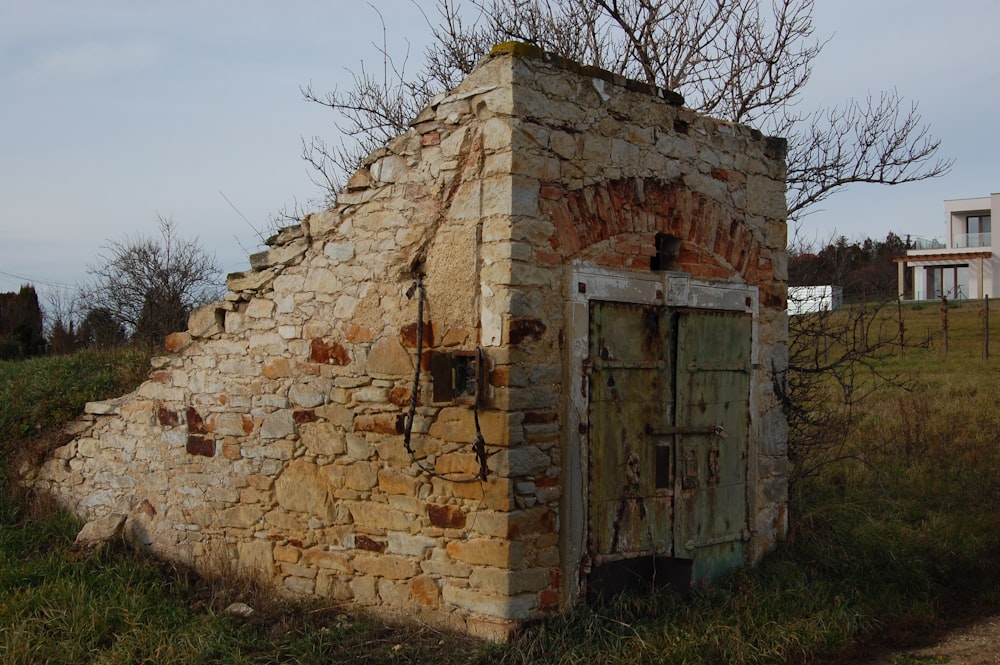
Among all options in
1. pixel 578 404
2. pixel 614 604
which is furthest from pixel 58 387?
pixel 614 604

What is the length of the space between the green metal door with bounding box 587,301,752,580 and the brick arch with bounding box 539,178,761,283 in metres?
0.33

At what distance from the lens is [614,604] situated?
196 inches

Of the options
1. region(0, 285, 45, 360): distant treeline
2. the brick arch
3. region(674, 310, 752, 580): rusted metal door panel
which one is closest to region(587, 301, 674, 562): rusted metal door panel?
region(674, 310, 752, 580): rusted metal door panel

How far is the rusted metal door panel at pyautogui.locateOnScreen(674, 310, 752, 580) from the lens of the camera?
5594 millimetres

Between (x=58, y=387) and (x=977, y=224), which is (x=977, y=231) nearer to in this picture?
(x=977, y=224)

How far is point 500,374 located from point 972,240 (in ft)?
130

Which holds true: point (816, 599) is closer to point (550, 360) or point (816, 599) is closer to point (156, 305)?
point (550, 360)

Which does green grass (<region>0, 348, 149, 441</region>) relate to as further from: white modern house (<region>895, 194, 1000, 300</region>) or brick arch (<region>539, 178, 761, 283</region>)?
white modern house (<region>895, 194, 1000, 300</region>)

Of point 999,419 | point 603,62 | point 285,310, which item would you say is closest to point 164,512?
point 285,310

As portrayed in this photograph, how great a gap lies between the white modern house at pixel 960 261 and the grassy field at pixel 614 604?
3056 cm

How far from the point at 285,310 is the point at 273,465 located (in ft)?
3.50

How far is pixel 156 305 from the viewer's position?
15.6 meters

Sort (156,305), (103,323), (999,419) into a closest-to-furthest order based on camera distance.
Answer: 1. (999,419)
2. (156,305)
3. (103,323)

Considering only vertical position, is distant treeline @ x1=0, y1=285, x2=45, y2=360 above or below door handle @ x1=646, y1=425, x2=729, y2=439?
above
